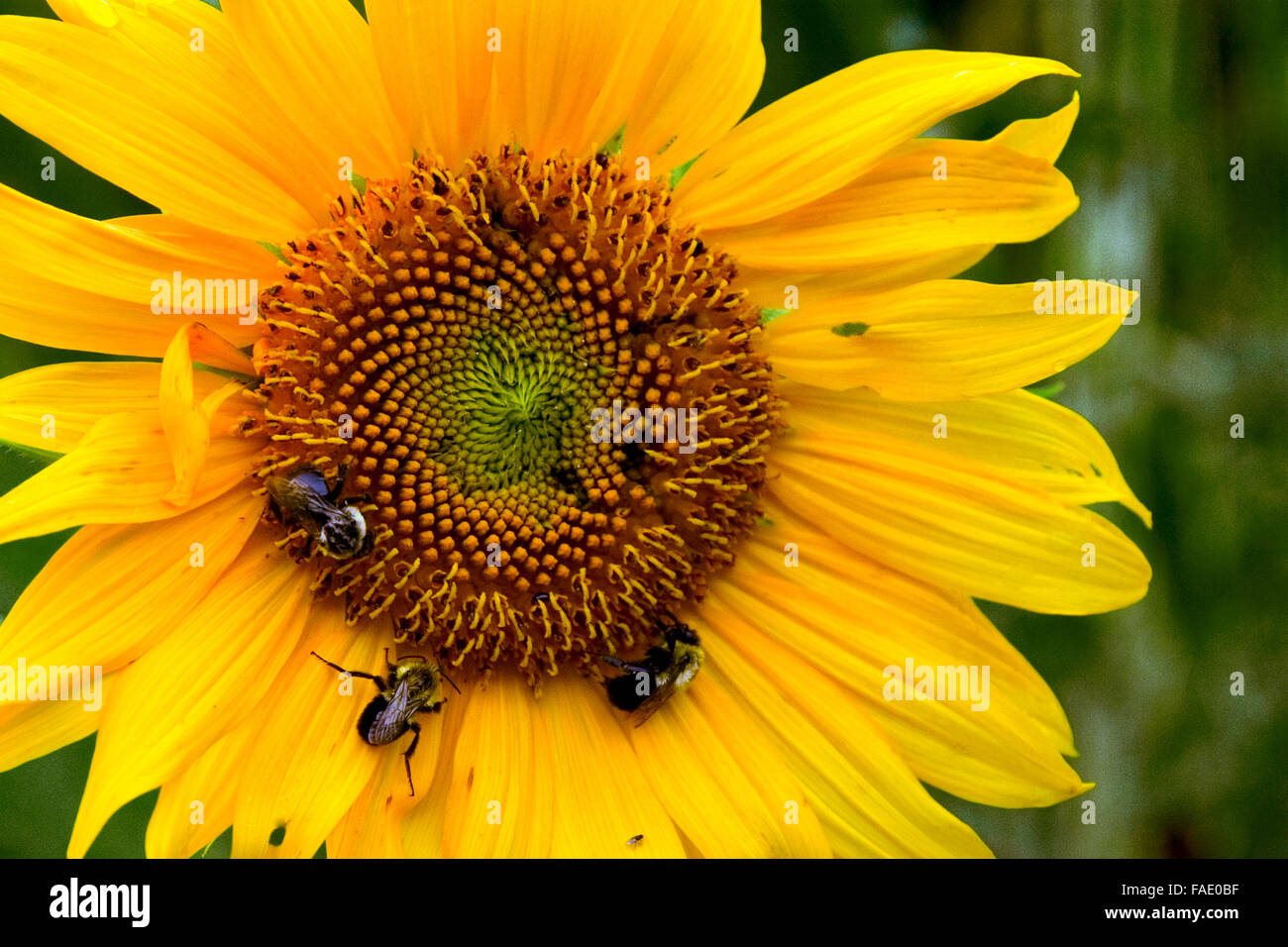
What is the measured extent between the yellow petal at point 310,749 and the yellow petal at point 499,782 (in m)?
0.11

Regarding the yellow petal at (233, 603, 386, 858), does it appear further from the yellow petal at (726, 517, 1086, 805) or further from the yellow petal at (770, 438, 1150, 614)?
the yellow petal at (770, 438, 1150, 614)

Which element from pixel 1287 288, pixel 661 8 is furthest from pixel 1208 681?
pixel 661 8

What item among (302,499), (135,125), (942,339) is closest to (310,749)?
(302,499)

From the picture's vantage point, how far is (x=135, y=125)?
5.62 ft

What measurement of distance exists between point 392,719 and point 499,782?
208mm

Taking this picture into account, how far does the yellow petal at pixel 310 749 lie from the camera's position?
1.81 metres

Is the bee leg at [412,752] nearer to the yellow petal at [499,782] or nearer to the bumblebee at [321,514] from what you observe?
the yellow petal at [499,782]

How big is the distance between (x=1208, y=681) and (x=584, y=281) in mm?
1501

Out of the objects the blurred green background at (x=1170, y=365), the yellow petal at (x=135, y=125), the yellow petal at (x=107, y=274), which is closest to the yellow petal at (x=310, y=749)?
the yellow petal at (x=107, y=274)

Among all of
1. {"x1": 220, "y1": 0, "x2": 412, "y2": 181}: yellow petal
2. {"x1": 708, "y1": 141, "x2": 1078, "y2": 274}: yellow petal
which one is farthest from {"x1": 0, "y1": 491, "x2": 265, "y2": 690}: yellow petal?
{"x1": 708, "y1": 141, "x2": 1078, "y2": 274}: yellow petal

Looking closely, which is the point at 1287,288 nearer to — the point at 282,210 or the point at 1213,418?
the point at 1213,418

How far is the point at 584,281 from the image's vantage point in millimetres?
1910

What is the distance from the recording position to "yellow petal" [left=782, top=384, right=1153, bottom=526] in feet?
6.36

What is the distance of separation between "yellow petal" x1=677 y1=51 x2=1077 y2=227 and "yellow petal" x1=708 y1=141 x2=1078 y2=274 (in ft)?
0.20
